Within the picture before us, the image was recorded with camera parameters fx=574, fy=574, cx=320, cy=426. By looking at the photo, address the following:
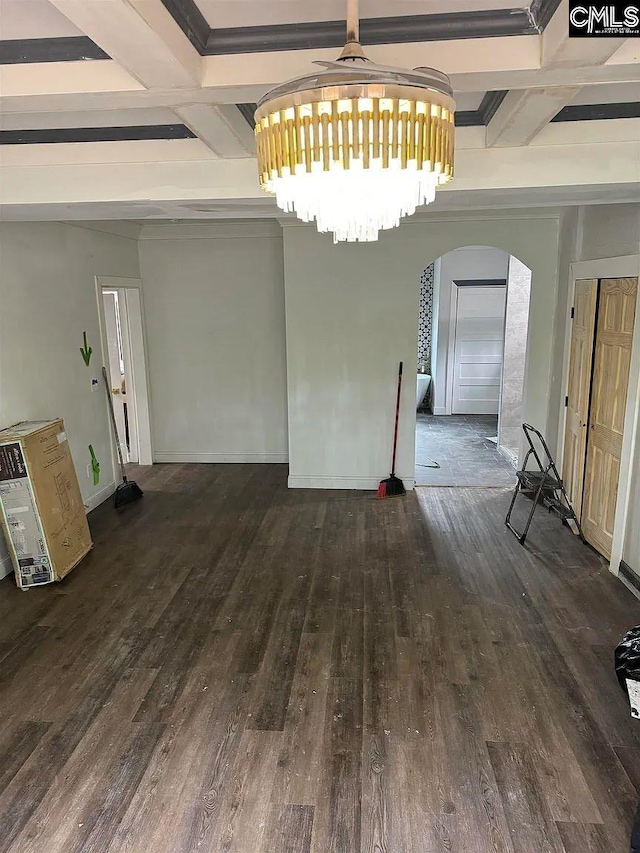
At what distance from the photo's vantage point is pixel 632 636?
2596 millimetres

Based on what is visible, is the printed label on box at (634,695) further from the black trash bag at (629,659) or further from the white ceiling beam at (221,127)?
the white ceiling beam at (221,127)

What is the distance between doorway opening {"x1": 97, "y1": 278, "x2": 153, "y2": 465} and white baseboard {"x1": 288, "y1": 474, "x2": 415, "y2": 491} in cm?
203

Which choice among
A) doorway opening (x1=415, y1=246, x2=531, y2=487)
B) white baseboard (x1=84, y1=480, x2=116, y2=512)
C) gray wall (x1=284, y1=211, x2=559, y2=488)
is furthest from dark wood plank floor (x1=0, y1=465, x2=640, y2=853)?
doorway opening (x1=415, y1=246, x2=531, y2=487)

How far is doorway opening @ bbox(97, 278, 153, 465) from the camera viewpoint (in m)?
6.46

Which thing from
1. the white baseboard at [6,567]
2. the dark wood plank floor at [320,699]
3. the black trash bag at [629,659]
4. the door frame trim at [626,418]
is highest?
the door frame trim at [626,418]

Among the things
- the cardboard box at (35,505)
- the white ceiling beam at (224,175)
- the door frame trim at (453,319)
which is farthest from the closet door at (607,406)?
the door frame trim at (453,319)

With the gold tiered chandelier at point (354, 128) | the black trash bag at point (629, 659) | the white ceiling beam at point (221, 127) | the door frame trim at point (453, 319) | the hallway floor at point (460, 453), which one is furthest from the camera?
the door frame trim at point (453, 319)

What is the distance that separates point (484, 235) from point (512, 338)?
2203 mm

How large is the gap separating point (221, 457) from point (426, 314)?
5.30m

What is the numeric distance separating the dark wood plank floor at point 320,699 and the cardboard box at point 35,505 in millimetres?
163

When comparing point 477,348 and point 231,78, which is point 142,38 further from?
point 477,348

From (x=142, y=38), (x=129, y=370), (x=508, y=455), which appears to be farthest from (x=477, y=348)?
(x=142, y=38)

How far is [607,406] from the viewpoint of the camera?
427cm

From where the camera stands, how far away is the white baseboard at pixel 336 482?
19.2 feet
